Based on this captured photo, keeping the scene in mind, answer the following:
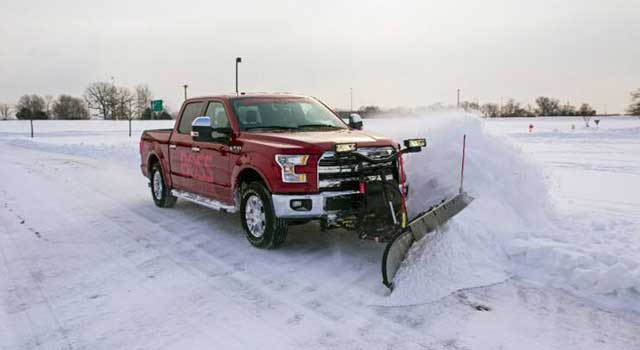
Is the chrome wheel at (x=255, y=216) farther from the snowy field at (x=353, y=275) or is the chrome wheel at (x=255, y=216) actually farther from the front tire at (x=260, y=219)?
the snowy field at (x=353, y=275)

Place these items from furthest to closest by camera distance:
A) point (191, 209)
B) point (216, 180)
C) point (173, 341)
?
point (191, 209) → point (216, 180) → point (173, 341)

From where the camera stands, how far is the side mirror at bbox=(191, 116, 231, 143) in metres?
6.60

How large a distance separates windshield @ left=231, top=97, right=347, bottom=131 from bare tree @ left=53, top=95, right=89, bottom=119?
348ft

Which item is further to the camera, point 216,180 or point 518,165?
point 518,165

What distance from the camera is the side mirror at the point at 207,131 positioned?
6.60 m

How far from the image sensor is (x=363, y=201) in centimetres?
577

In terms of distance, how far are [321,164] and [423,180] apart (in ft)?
8.59

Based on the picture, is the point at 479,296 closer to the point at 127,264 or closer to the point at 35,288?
the point at 127,264

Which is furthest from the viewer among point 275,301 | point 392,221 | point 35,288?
point 392,221

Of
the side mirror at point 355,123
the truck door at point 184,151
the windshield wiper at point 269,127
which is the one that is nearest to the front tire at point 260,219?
the windshield wiper at point 269,127

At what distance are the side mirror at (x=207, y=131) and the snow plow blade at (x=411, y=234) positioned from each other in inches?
104

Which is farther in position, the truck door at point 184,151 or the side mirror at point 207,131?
the truck door at point 184,151

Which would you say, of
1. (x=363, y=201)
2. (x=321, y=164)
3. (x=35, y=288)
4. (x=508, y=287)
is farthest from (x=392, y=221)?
(x=35, y=288)

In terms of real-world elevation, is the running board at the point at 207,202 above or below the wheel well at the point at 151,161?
below
